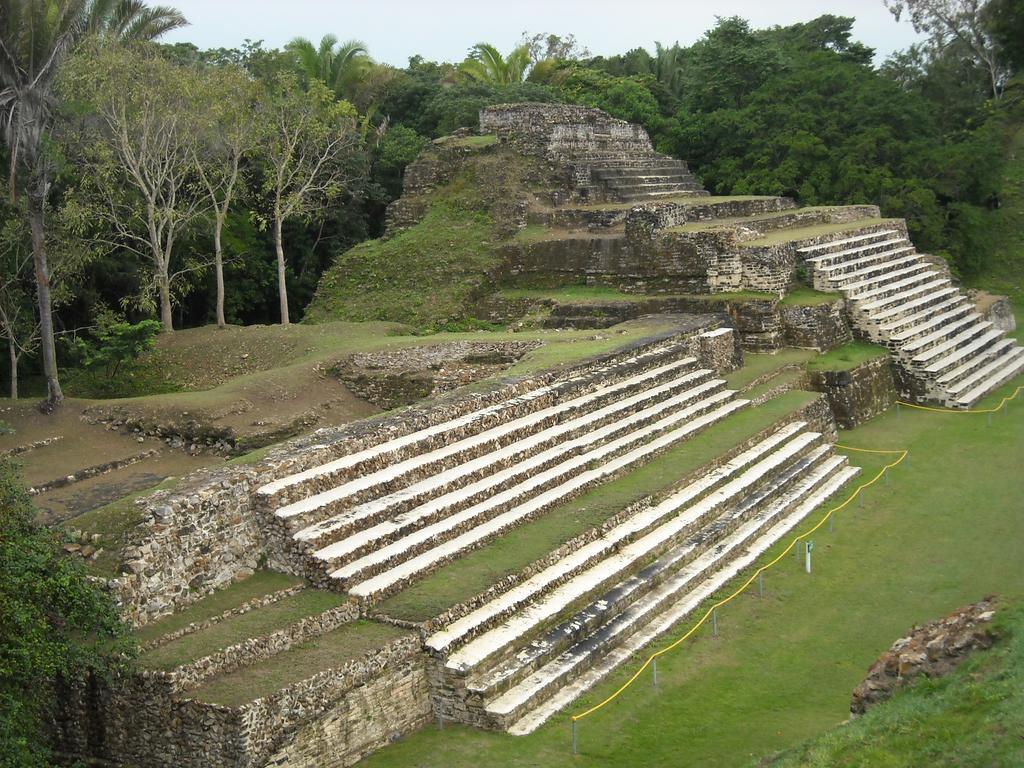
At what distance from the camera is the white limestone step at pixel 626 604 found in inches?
301

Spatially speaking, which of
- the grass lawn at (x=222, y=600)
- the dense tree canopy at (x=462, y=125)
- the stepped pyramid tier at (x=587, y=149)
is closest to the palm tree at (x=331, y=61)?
the dense tree canopy at (x=462, y=125)

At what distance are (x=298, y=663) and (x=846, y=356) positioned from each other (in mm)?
11121

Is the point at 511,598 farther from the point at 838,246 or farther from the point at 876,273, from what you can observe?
the point at 876,273

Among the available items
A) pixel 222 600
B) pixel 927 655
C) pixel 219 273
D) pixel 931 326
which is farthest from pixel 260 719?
pixel 931 326

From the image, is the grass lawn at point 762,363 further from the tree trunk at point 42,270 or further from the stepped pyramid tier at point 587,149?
the tree trunk at point 42,270

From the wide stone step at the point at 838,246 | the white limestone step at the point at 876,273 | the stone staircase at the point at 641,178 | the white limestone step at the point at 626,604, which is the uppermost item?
the stone staircase at the point at 641,178

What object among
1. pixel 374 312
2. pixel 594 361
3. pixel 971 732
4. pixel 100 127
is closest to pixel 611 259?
pixel 374 312

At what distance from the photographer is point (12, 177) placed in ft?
39.7

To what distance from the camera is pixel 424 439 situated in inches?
372

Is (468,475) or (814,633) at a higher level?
(468,475)

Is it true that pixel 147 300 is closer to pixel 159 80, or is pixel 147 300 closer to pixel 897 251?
pixel 159 80

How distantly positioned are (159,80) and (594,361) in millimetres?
8813

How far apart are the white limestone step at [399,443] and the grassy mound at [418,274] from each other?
6.23 m

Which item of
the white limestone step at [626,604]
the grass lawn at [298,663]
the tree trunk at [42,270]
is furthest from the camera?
the tree trunk at [42,270]
